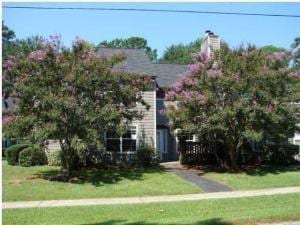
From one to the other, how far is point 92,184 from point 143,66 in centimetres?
1072

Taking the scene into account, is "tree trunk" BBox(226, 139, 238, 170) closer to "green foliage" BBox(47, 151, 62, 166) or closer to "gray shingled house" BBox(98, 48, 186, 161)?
"gray shingled house" BBox(98, 48, 186, 161)

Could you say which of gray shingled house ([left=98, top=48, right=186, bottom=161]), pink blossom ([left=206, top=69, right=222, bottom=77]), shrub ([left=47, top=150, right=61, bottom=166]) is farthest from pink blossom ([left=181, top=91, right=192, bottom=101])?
shrub ([left=47, top=150, right=61, bottom=166])

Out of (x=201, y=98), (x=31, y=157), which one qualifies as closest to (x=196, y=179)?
(x=201, y=98)

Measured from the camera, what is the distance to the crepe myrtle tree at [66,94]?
18.5 meters

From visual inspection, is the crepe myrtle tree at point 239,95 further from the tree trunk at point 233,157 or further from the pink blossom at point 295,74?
the tree trunk at point 233,157

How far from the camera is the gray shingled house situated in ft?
85.1

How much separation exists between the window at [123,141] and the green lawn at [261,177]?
5375 millimetres

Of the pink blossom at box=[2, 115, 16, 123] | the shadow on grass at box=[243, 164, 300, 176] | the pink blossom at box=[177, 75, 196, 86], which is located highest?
the pink blossom at box=[177, 75, 196, 86]

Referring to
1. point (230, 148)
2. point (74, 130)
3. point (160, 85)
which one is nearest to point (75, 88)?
point (74, 130)

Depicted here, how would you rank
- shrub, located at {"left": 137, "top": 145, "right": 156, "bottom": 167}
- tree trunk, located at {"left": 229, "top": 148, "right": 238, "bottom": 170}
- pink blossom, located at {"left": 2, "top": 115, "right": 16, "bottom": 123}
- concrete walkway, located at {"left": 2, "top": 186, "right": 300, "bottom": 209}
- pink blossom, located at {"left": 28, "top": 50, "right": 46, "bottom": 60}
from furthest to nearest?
shrub, located at {"left": 137, "top": 145, "right": 156, "bottom": 167}, tree trunk, located at {"left": 229, "top": 148, "right": 238, "bottom": 170}, pink blossom, located at {"left": 2, "top": 115, "right": 16, "bottom": 123}, pink blossom, located at {"left": 28, "top": 50, "right": 46, "bottom": 60}, concrete walkway, located at {"left": 2, "top": 186, "right": 300, "bottom": 209}

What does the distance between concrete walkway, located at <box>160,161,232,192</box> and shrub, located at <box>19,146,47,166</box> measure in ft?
21.6

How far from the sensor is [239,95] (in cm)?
2127

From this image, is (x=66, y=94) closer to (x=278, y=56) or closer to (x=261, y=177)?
(x=261, y=177)

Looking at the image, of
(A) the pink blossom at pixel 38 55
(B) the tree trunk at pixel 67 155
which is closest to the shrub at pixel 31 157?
(B) the tree trunk at pixel 67 155
